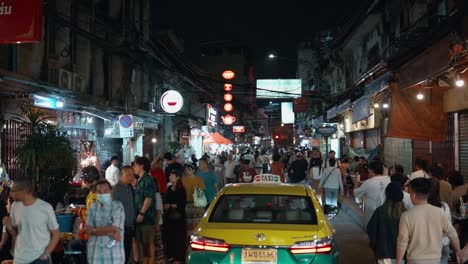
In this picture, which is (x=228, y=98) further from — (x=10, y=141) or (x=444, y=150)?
(x=10, y=141)

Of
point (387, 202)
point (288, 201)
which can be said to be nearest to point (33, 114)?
point (288, 201)

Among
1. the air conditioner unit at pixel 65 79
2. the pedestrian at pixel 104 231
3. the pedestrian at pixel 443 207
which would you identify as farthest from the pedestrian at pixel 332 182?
the air conditioner unit at pixel 65 79

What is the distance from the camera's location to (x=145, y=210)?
26.7 feet

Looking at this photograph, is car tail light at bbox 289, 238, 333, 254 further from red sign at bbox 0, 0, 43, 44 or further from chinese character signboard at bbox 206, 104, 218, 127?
chinese character signboard at bbox 206, 104, 218, 127

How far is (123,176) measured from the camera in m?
7.72

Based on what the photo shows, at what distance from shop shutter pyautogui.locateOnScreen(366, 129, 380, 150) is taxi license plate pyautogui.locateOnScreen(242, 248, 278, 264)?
16.8m

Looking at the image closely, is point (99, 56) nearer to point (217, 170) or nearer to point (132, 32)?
point (132, 32)

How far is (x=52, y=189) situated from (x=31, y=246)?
4414 mm

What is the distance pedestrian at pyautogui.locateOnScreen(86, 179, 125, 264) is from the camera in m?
5.98

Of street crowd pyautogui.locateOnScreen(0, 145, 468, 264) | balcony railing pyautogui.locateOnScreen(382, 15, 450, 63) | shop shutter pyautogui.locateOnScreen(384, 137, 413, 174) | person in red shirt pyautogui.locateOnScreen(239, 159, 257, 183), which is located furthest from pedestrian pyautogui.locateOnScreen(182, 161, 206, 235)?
shop shutter pyautogui.locateOnScreen(384, 137, 413, 174)

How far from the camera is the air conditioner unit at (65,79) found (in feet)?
49.1

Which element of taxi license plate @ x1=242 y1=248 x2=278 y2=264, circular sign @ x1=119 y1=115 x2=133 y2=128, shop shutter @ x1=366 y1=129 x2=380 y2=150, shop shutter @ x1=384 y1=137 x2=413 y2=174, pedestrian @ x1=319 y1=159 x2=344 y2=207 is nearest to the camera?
taxi license plate @ x1=242 y1=248 x2=278 y2=264

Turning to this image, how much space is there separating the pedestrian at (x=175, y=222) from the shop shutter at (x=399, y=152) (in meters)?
10.2

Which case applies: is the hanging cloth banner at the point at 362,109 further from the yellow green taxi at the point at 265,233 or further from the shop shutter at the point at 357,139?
the yellow green taxi at the point at 265,233
